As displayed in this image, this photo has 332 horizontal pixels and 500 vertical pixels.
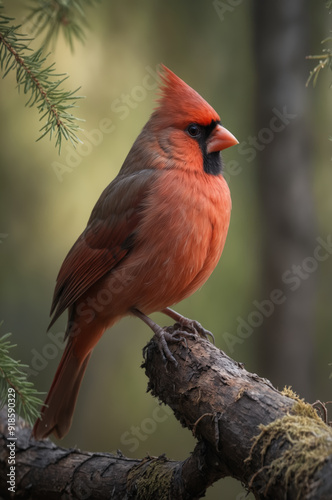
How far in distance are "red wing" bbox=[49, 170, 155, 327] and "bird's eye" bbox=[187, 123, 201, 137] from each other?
304mm

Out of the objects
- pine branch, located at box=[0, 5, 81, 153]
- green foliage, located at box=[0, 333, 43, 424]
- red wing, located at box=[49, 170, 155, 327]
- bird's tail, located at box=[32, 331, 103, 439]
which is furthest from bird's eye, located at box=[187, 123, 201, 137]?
green foliage, located at box=[0, 333, 43, 424]

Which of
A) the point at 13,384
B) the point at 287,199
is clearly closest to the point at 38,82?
the point at 13,384

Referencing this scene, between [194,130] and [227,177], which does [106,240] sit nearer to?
[194,130]

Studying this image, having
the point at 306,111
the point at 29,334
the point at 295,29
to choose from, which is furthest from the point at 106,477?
the point at 295,29

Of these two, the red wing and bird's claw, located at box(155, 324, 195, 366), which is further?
the red wing

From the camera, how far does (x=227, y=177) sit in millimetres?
5203

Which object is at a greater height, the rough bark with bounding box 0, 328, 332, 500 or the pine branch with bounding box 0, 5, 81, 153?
the pine branch with bounding box 0, 5, 81, 153

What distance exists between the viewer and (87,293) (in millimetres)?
3225

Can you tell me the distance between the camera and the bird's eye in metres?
3.17

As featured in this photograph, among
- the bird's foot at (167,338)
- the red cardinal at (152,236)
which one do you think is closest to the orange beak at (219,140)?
the red cardinal at (152,236)

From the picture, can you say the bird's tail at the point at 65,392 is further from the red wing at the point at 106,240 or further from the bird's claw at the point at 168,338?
the bird's claw at the point at 168,338

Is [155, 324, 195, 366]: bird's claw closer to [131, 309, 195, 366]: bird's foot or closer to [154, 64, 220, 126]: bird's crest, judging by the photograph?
[131, 309, 195, 366]: bird's foot

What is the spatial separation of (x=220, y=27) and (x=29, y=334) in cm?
307

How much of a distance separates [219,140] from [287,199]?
69.3 inches
